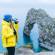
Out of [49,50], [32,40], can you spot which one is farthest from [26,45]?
[49,50]

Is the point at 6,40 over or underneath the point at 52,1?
underneath

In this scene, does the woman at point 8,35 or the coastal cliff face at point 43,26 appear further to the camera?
the coastal cliff face at point 43,26

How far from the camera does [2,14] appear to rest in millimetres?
6617

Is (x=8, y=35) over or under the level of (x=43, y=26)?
under

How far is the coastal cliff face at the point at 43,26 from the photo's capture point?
6.69m

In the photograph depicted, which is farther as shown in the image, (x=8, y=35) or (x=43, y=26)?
(x=43, y=26)

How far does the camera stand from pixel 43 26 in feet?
22.0

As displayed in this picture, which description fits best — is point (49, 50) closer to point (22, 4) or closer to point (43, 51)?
point (43, 51)

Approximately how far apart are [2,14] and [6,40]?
0.92 meters

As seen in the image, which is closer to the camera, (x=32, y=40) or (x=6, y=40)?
(x=6, y=40)

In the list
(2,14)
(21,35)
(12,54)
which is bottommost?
(12,54)

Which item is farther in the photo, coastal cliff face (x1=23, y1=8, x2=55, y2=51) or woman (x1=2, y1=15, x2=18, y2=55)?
coastal cliff face (x1=23, y1=8, x2=55, y2=51)

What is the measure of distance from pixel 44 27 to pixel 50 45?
19.8 inches

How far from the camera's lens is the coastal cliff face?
669 cm
